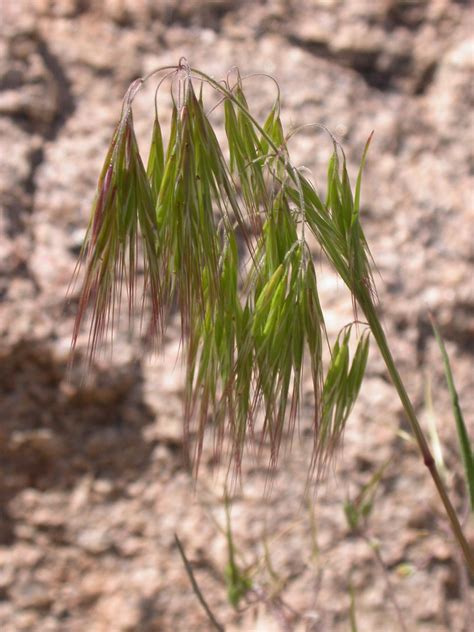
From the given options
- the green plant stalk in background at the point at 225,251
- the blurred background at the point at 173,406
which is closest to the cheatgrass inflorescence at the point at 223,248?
Result: the green plant stalk in background at the point at 225,251

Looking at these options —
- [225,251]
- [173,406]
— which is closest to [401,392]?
[225,251]

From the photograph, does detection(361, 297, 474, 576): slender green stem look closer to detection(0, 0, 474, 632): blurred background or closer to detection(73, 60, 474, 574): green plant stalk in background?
detection(73, 60, 474, 574): green plant stalk in background

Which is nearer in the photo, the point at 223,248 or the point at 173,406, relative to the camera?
the point at 223,248

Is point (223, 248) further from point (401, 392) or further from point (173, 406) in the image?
point (173, 406)

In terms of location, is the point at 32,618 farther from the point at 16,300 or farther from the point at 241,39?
the point at 241,39

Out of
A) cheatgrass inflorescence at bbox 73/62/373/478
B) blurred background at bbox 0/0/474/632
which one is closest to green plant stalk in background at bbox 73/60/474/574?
cheatgrass inflorescence at bbox 73/62/373/478

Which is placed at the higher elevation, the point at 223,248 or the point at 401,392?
the point at 223,248

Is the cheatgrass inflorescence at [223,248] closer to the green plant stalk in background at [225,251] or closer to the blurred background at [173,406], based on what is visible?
the green plant stalk in background at [225,251]
